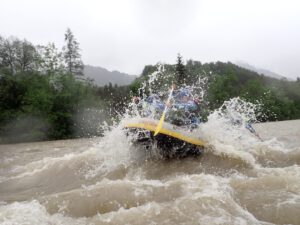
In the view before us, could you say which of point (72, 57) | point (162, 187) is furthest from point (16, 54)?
point (162, 187)

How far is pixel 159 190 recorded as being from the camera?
631 cm

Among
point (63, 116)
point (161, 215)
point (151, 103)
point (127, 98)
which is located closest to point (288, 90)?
point (127, 98)

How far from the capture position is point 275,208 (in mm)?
5414

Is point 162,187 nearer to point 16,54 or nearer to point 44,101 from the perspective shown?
point 44,101

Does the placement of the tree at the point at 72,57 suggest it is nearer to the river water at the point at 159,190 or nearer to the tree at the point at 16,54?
the tree at the point at 16,54

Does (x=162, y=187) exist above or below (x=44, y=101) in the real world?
above

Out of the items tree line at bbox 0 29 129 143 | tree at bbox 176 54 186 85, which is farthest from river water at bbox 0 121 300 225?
tree at bbox 176 54 186 85

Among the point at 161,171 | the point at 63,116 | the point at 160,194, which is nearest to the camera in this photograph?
the point at 160,194

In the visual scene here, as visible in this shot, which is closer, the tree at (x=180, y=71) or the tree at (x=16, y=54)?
the tree at (x=16, y=54)

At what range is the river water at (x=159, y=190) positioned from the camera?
5.25 m

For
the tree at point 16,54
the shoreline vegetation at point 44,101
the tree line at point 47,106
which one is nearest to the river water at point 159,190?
the shoreline vegetation at point 44,101

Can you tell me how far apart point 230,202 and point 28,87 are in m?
30.4

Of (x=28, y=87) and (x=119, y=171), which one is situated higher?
(x=119, y=171)

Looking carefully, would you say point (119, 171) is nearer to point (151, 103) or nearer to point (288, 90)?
point (151, 103)
